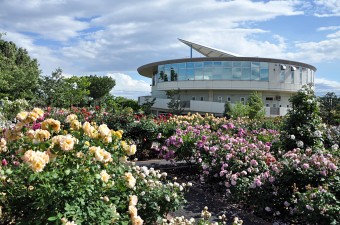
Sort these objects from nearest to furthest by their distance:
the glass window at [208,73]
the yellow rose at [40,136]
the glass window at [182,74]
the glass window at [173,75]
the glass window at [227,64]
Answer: the yellow rose at [40,136] < the glass window at [227,64] < the glass window at [208,73] < the glass window at [182,74] < the glass window at [173,75]

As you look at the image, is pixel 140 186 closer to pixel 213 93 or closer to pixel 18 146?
pixel 18 146

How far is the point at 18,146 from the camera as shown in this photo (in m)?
3.58

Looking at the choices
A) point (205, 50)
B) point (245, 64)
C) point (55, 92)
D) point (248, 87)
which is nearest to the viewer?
point (55, 92)

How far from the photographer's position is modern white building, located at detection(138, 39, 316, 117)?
36.8m

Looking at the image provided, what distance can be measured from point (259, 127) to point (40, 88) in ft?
60.0

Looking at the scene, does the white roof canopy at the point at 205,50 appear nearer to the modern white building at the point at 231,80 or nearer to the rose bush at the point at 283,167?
the modern white building at the point at 231,80

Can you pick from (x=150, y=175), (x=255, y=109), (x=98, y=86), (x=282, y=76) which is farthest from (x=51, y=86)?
(x=98, y=86)

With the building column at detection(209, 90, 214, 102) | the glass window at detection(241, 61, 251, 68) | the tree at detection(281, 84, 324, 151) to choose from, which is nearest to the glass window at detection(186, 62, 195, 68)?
the building column at detection(209, 90, 214, 102)

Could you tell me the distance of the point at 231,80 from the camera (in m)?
37.0

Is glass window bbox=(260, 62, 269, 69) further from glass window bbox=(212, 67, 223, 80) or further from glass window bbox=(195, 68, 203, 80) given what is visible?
glass window bbox=(195, 68, 203, 80)

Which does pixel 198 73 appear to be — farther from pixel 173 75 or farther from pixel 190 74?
pixel 173 75

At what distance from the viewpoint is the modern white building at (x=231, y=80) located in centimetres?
3681

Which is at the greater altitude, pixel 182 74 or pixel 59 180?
pixel 182 74

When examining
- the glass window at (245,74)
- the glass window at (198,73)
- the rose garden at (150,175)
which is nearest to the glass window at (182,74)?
the glass window at (198,73)
